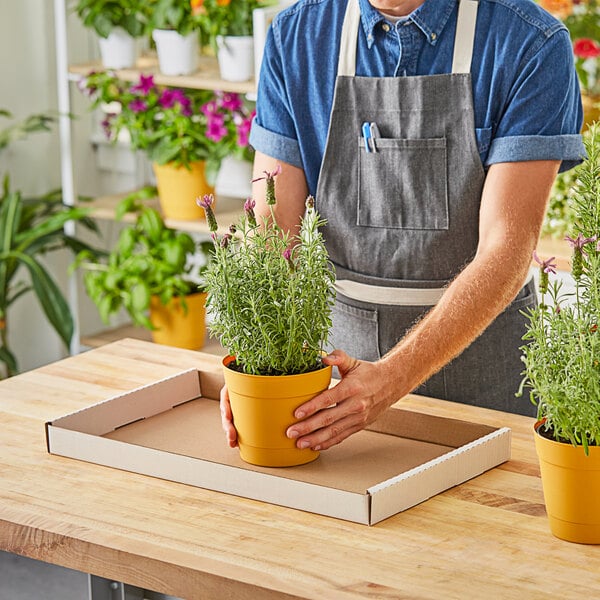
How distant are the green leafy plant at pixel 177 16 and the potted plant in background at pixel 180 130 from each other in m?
0.18

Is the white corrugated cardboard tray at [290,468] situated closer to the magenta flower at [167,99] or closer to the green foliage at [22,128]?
the magenta flower at [167,99]

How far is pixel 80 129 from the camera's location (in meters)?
4.16

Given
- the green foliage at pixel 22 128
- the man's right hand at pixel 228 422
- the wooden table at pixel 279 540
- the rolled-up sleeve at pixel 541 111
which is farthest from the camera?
the green foliage at pixel 22 128

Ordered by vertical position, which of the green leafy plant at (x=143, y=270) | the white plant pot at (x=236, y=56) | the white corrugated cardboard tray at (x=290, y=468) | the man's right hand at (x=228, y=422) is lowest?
the green leafy plant at (x=143, y=270)

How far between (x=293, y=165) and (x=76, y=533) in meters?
0.96

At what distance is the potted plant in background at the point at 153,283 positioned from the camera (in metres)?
3.60

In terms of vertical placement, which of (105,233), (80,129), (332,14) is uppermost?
(332,14)

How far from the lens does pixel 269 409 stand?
1414mm

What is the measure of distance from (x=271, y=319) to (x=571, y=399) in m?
0.39

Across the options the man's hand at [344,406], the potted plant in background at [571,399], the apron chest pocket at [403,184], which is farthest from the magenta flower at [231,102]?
the potted plant in background at [571,399]

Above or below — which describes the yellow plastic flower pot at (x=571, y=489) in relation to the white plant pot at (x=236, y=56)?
below

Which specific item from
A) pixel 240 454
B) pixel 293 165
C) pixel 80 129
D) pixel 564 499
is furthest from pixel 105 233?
pixel 564 499

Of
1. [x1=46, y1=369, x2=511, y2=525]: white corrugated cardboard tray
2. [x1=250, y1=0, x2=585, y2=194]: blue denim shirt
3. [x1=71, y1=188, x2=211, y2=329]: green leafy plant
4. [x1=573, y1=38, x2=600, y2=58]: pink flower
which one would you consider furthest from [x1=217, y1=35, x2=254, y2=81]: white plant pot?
[x1=46, y1=369, x2=511, y2=525]: white corrugated cardboard tray

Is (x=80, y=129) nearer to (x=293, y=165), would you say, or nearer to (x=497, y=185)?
(x=293, y=165)
